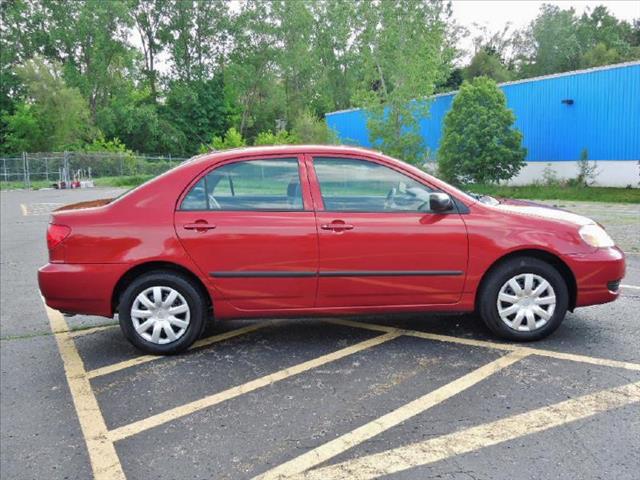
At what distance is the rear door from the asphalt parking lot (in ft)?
1.72

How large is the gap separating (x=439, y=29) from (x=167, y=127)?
36.1 m

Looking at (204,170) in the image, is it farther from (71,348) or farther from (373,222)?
(71,348)

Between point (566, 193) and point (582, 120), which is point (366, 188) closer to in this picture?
point (566, 193)

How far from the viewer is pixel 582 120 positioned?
22312 mm

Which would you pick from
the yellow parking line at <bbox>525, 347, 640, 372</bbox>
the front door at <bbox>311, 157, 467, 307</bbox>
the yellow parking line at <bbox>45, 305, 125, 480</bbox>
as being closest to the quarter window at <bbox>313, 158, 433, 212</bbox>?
the front door at <bbox>311, 157, 467, 307</bbox>

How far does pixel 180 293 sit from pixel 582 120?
2169 cm

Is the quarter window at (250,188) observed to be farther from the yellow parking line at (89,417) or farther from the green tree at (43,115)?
the green tree at (43,115)

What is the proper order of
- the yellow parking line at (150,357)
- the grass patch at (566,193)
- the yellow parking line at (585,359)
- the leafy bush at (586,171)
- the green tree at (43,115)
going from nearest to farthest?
the yellow parking line at (585,359) < the yellow parking line at (150,357) < the grass patch at (566,193) < the leafy bush at (586,171) < the green tree at (43,115)

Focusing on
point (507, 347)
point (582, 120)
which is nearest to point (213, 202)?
point (507, 347)

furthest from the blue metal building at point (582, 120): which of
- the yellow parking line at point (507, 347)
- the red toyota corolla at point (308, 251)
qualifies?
the yellow parking line at point (507, 347)

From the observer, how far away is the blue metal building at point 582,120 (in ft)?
67.4

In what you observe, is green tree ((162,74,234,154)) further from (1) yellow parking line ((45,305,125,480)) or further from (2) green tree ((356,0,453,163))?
(1) yellow parking line ((45,305,125,480))

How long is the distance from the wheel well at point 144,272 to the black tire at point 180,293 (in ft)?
0.10

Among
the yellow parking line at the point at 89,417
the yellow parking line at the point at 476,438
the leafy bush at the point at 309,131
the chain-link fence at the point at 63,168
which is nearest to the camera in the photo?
the yellow parking line at the point at 476,438
